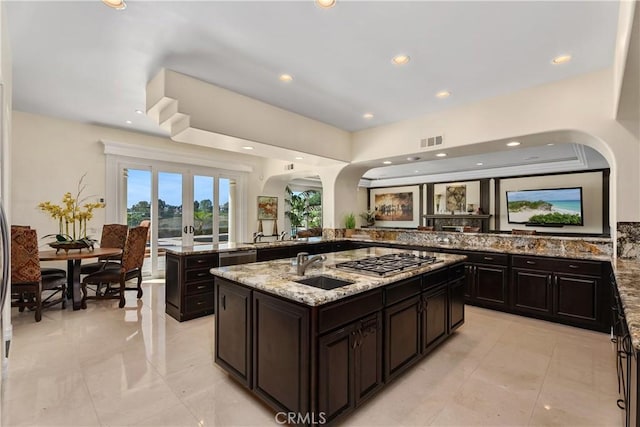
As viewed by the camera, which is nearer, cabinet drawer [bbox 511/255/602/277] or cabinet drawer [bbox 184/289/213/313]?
cabinet drawer [bbox 511/255/602/277]

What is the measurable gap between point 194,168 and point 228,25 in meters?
4.68

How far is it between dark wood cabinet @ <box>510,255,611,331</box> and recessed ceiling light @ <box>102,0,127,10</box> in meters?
4.89

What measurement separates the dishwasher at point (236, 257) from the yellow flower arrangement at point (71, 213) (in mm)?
2186

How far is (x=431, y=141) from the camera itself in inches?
A: 177

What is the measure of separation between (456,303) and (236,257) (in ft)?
9.34

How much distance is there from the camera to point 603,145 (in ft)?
10.9

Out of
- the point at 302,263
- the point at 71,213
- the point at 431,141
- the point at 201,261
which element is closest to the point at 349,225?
the point at 431,141

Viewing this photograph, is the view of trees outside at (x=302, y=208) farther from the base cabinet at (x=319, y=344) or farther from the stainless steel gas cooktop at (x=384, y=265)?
the base cabinet at (x=319, y=344)

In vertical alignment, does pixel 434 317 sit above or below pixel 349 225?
below

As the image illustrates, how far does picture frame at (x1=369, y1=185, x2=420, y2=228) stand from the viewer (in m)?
11.0

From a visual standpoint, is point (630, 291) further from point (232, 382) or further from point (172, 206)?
point (172, 206)

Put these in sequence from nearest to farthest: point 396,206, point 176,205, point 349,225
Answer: point 349,225 → point 176,205 → point 396,206

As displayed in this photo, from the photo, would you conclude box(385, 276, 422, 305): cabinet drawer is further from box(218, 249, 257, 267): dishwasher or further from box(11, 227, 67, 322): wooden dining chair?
box(11, 227, 67, 322): wooden dining chair

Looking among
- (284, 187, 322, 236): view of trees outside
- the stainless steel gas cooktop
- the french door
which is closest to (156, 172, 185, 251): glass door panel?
the french door
